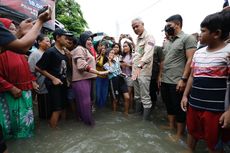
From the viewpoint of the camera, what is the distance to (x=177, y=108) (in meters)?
2.92

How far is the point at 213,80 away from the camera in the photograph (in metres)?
1.89

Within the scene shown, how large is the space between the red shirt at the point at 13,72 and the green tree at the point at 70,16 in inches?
386

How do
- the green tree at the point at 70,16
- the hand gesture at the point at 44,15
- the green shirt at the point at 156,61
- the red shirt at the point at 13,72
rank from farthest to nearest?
the green tree at the point at 70,16 < the green shirt at the point at 156,61 < the red shirt at the point at 13,72 < the hand gesture at the point at 44,15

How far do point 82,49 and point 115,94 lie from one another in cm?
151

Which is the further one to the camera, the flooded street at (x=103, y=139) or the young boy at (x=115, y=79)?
the young boy at (x=115, y=79)

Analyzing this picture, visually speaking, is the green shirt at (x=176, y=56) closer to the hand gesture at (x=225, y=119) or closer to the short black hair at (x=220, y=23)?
the short black hair at (x=220, y=23)

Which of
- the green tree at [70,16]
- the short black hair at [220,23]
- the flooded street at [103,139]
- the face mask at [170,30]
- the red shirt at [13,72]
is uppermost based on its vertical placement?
the green tree at [70,16]

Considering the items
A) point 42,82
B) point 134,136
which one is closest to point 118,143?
point 134,136

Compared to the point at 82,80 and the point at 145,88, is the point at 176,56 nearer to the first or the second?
the point at 145,88

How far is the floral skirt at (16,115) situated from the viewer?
244 centimetres

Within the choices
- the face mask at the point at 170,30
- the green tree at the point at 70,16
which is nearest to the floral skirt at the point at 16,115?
the face mask at the point at 170,30

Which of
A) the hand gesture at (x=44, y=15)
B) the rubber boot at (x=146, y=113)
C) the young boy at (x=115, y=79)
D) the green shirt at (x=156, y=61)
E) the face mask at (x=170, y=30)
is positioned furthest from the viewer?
the young boy at (x=115, y=79)

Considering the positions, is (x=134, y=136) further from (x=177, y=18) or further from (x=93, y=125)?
(x=177, y=18)

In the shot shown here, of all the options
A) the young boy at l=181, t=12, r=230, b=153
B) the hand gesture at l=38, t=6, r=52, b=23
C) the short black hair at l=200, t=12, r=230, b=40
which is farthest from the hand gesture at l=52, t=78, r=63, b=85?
the short black hair at l=200, t=12, r=230, b=40
